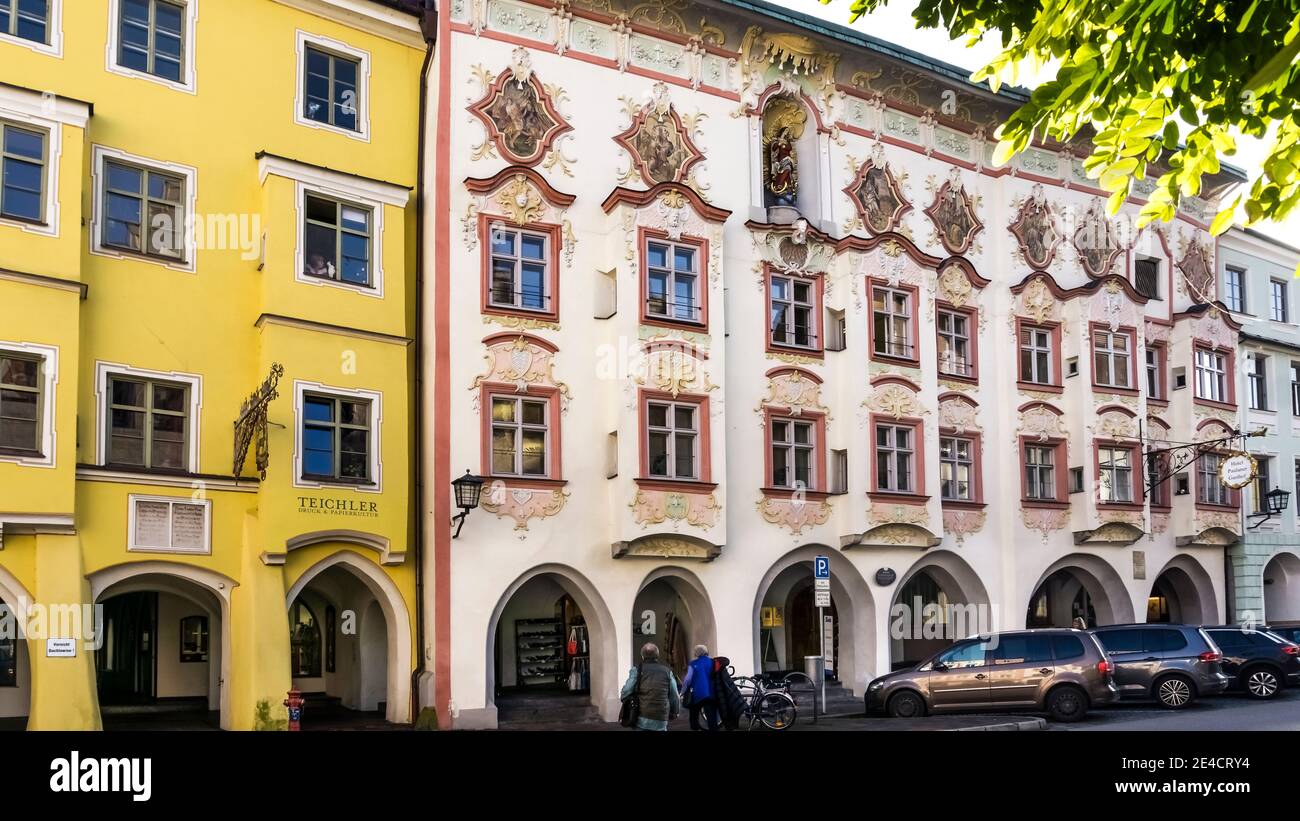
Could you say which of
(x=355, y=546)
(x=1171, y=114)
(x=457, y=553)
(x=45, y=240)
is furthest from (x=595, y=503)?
(x=1171, y=114)

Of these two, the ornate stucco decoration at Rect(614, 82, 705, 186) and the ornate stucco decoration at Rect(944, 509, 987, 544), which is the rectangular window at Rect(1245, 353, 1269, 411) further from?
the ornate stucco decoration at Rect(614, 82, 705, 186)

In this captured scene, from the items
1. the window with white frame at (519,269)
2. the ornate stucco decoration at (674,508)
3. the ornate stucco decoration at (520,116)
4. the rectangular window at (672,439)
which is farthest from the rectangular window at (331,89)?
the ornate stucco decoration at (674,508)

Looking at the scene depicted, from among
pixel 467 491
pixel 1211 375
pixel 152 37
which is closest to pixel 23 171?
pixel 152 37

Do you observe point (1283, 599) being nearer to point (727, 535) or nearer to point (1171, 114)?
point (727, 535)

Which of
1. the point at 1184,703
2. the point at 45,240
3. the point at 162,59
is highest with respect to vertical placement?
the point at 162,59

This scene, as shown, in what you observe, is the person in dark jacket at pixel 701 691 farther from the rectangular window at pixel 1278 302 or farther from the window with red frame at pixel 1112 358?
the rectangular window at pixel 1278 302

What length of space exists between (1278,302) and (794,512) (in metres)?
21.7

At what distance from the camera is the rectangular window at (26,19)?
19078 mm

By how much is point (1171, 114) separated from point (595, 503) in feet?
58.1

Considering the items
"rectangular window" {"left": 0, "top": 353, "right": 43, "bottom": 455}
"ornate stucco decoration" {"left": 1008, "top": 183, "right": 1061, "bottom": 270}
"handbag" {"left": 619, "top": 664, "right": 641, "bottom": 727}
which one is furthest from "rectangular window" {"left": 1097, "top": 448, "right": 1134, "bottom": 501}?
"rectangular window" {"left": 0, "top": 353, "right": 43, "bottom": 455}

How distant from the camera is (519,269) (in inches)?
934

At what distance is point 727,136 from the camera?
2662 centimetres

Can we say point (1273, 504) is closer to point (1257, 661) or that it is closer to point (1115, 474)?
point (1115, 474)

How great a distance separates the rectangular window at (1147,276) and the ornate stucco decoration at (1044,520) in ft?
24.7
